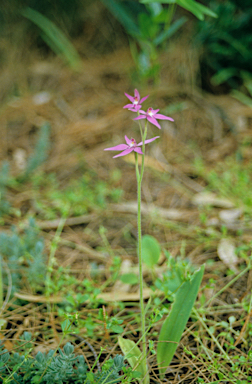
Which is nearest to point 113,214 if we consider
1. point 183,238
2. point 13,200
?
point 183,238

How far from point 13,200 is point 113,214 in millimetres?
624

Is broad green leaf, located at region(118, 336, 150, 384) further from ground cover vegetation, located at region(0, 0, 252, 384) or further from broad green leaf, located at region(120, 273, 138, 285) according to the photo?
broad green leaf, located at region(120, 273, 138, 285)

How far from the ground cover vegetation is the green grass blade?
0.01 metres

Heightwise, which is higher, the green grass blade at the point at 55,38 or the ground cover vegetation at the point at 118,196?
the green grass blade at the point at 55,38

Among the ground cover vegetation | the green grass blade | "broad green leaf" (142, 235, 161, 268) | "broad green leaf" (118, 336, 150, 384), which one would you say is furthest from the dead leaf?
the green grass blade

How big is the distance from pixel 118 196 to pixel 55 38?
1980mm

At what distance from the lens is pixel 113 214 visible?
1.66 metres

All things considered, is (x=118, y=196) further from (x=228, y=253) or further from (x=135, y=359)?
(x=135, y=359)

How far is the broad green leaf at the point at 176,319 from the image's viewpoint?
0.88 metres

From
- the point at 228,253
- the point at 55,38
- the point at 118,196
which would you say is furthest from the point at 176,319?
the point at 55,38

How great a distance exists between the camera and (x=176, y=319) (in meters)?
0.88

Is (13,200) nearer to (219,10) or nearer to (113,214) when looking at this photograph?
(113,214)

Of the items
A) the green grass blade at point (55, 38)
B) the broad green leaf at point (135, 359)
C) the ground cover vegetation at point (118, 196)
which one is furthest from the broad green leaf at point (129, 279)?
the green grass blade at point (55, 38)

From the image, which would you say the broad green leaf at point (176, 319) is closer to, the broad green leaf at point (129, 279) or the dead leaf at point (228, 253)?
the broad green leaf at point (129, 279)
